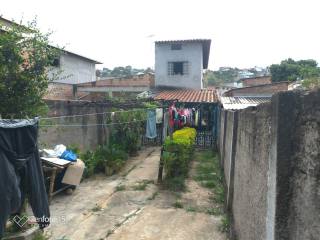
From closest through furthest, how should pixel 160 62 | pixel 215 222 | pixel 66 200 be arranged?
pixel 215 222
pixel 66 200
pixel 160 62

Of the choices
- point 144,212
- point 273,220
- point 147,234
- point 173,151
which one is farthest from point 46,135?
point 273,220

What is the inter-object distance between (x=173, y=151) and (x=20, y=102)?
14.8 ft

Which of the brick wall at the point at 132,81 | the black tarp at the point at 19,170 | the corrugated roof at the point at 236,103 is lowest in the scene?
the black tarp at the point at 19,170

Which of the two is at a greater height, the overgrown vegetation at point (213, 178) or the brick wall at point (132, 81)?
the brick wall at point (132, 81)

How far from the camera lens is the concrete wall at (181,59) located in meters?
22.5

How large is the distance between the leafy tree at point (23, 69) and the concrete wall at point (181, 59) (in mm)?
17248

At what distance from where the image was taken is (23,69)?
18.3ft

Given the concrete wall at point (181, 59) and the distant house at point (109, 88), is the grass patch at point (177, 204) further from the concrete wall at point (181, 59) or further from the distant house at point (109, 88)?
the concrete wall at point (181, 59)

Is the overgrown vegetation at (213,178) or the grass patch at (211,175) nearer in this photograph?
the overgrown vegetation at (213,178)

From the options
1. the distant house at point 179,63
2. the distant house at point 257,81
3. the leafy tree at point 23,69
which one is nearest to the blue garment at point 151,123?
the leafy tree at point 23,69

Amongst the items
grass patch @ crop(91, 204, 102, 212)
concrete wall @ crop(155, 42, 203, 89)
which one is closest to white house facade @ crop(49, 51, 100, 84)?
concrete wall @ crop(155, 42, 203, 89)

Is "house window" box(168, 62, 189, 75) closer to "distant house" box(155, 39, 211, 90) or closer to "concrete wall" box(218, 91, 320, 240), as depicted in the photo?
"distant house" box(155, 39, 211, 90)

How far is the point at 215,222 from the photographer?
19.8ft

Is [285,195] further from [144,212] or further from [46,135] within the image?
[46,135]
